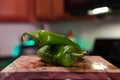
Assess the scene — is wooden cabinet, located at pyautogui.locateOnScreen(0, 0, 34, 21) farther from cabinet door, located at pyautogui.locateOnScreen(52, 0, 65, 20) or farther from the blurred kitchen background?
cabinet door, located at pyautogui.locateOnScreen(52, 0, 65, 20)

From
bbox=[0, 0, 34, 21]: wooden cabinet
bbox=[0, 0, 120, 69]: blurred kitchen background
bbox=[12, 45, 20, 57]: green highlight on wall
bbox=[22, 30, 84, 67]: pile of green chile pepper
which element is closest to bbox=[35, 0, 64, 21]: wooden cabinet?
bbox=[0, 0, 120, 69]: blurred kitchen background

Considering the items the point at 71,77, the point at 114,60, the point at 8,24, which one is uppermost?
the point at 8,24

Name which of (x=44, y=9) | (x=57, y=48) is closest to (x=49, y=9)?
(x=44, y=9)

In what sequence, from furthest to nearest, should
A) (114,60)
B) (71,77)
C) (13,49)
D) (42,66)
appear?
1. (13,49)
2. (114,60)
3. (42,66)
4. (71,77)

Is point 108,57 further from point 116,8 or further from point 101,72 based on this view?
point 101,72

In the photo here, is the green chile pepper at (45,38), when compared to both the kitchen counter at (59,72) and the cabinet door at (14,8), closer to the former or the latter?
the kitchen counter at (59,72)

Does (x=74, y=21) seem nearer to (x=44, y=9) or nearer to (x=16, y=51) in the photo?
(x=44, y=9)

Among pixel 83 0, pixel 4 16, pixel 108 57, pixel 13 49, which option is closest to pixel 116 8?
pixel 83 0

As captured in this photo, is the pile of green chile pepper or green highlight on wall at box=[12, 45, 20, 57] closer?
the pile of green chile pepper
